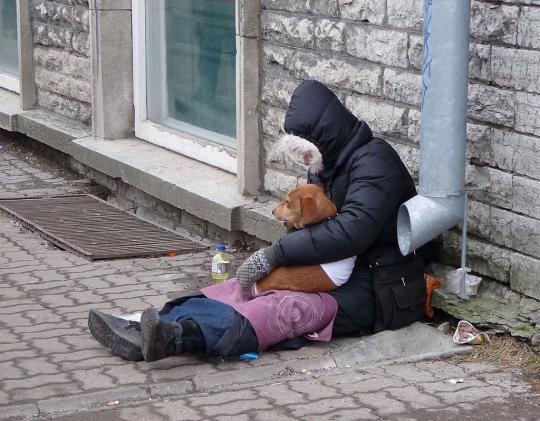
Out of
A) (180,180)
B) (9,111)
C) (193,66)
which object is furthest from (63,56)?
(180,180)

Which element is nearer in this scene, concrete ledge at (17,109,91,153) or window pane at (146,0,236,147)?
window pane at (146,0,236,147)

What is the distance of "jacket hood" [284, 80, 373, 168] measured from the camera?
17.2 feet

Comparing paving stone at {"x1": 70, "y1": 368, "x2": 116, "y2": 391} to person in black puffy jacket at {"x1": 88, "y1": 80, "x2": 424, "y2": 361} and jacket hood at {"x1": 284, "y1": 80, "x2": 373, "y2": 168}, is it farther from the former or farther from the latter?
jacket hood at {"x1": 284, "y1": 80, "x2": 373, "y2": 168}

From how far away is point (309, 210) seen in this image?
5.18m

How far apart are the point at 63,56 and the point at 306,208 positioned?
15.0ft

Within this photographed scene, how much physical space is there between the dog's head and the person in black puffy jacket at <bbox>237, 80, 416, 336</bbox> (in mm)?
47

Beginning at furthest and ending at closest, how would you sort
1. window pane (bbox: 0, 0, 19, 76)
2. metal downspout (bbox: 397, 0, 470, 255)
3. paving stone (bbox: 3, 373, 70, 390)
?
window pane (bbox: 0, 0, 19, 76), metal downspout (bbox: 397, 0, 470, 255), paving stone (bbox: 3, 373, 70, 390)

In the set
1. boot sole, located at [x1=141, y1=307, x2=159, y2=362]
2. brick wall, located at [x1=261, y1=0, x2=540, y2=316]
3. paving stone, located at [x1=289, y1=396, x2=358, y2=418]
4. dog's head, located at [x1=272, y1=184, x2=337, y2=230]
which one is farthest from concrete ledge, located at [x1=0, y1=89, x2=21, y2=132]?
paving stone, located at [x1=289, y1=396, x2=358, y2=418]

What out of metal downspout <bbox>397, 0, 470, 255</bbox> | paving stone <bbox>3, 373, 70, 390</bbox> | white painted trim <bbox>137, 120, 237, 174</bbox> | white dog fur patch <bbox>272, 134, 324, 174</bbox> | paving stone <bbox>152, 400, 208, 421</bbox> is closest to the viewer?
paving stone <bbox>152, 400, 208, 421</bbox>

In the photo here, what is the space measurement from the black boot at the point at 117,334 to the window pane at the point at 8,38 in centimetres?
598

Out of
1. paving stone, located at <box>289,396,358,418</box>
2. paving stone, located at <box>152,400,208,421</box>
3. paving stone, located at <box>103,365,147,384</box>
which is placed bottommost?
paving stone, located at <box>152,400,208,421</box>

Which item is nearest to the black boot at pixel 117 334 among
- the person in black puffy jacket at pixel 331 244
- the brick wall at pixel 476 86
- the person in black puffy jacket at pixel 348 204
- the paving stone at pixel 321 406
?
the person in black puffy jacket at pixel 331 244

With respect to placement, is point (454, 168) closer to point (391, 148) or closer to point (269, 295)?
point (391, 148)

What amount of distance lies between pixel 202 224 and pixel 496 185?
259 cm
